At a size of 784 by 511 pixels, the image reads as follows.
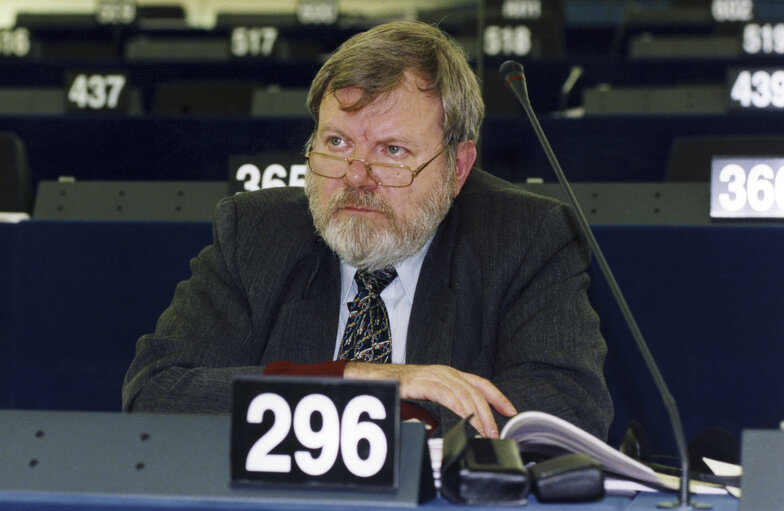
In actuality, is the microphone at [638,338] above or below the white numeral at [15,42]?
below

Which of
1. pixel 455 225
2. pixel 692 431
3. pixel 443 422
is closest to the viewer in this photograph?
pixel 443 422

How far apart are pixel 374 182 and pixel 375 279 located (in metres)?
0.19

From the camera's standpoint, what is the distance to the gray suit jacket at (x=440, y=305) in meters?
1.59

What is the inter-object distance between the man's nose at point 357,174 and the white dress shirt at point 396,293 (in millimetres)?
173

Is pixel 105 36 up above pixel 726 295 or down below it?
above

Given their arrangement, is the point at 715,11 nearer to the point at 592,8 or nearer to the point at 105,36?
the point at 592,8

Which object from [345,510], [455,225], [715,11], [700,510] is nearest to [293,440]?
[345,510]

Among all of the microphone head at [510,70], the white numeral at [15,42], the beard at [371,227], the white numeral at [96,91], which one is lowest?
the beard at [371,227]

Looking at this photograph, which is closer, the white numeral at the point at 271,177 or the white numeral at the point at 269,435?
the white numeral at the point at 269,435

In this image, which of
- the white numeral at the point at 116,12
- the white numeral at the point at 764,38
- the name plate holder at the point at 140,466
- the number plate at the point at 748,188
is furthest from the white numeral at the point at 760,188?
the white numeral at the point at 116,12

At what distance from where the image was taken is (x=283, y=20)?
28.2ft

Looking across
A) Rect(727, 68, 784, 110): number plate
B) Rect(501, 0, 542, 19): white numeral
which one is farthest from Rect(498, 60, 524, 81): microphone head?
Rect(501, 0, 542, 19): white numeral

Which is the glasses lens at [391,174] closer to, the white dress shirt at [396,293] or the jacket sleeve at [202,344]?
the white dress shirt at [396,293]

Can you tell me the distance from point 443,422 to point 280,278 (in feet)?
1.58
